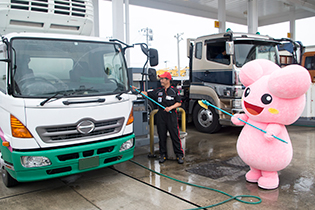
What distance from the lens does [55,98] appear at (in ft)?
12.1

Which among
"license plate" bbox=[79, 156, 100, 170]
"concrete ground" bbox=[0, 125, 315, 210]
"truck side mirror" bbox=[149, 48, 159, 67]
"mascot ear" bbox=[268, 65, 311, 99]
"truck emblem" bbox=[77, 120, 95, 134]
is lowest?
"concrete ground" bbox=[0, 125, 315, 210]

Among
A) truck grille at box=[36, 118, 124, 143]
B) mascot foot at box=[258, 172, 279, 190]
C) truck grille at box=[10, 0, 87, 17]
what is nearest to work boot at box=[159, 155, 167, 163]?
truck grille at box=[36, 118, 124, 143]

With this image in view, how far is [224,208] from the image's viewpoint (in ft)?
11.2

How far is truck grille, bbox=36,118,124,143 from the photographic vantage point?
363cm

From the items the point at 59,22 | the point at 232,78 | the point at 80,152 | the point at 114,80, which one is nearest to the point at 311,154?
the point at 232,78

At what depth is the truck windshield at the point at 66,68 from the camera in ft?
12.3

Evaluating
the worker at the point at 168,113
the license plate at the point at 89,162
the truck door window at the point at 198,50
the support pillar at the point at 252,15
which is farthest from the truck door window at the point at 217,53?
the support pillar at the point at 252,15

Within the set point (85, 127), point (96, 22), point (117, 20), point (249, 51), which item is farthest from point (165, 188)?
point (96, 22)

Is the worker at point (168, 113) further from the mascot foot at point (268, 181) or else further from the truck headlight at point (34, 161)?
the truck headlight at point (34, 161)

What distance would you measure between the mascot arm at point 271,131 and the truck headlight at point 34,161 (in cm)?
296

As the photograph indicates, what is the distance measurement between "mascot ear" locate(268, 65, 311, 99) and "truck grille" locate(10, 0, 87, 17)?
352 centimetres

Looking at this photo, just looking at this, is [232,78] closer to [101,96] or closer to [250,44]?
[250,44]

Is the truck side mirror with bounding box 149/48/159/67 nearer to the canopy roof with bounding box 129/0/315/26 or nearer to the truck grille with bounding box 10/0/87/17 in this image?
the truck grille with bounding box 10/0/87/17

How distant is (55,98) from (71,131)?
0.50 meters
